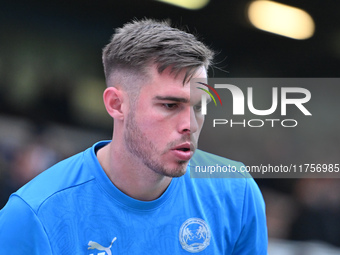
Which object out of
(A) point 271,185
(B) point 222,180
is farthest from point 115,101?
(A) point 271,185

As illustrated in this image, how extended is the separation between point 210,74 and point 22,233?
3.03 metres

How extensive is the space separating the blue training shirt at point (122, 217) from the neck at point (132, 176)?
0.13 feet

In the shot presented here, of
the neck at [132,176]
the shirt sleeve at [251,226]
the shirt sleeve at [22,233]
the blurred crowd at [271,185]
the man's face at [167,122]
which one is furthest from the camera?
the blurred crowd at [271,185]

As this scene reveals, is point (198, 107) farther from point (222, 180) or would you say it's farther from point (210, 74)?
point (210, 74)

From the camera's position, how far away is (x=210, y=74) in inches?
178

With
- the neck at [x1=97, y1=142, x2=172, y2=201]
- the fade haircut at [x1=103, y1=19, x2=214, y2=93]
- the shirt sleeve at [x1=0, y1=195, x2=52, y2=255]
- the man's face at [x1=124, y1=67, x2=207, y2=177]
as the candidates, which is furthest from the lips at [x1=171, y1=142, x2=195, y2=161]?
the shirt sleeve at [x1=0, y1=195, x2=52, y2=255]

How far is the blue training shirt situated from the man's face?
8.5 inches

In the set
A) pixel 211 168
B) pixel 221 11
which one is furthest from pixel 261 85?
pixel 211 168

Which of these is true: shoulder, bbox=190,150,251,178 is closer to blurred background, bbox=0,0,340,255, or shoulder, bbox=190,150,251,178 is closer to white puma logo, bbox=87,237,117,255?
white puma logo, bbox=87,237,117,255

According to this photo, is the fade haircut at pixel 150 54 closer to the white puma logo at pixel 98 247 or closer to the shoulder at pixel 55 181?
the shoulder at pixel 55 181

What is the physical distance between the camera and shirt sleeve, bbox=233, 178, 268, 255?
2.12 m

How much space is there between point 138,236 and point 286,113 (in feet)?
10.2

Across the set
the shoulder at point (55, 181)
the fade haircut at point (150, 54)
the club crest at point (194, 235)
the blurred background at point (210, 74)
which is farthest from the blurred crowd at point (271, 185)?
the club crest at point (194, 235)

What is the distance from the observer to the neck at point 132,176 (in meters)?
1.97
